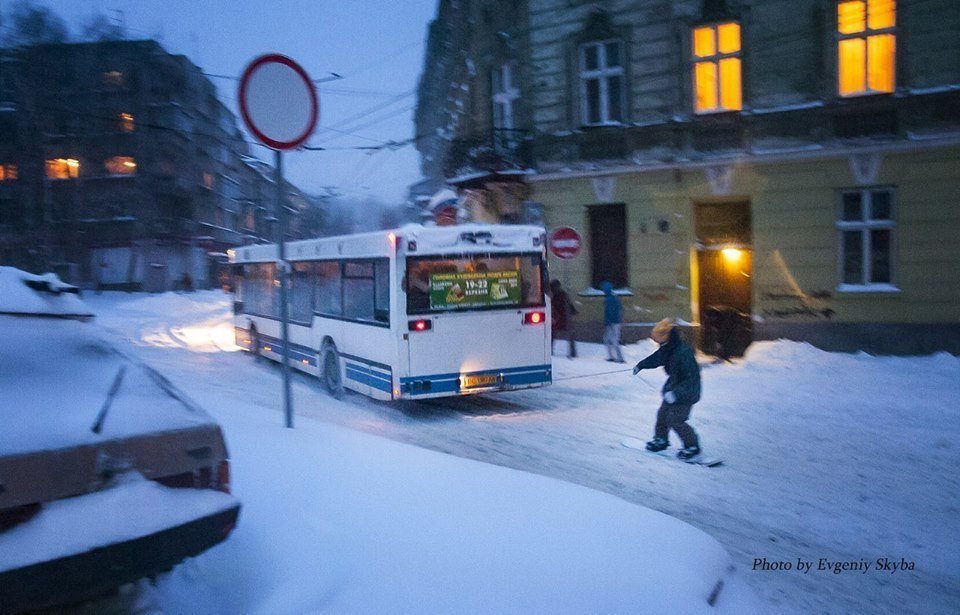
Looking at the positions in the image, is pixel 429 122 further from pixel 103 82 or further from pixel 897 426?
pixel 897 426

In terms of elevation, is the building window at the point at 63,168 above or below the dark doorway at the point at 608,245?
above

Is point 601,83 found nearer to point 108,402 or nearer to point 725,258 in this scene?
point 725,258

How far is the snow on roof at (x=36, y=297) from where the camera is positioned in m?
4.20

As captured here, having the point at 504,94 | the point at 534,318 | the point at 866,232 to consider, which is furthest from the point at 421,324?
the point at 504,94

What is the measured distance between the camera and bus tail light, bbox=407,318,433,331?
10391mm

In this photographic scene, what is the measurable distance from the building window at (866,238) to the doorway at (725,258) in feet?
6.71

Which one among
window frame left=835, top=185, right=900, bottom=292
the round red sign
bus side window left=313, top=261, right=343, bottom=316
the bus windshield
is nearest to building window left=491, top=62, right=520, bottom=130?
the round red sign

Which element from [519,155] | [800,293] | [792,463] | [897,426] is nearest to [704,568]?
[792,463]

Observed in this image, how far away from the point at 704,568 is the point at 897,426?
280 inches

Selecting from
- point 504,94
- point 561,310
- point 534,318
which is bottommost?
point 561,310

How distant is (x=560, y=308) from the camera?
1689 centimetres

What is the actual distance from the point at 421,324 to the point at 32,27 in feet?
123

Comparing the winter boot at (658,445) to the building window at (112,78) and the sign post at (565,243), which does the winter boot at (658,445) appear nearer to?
the sign post at (565,243)

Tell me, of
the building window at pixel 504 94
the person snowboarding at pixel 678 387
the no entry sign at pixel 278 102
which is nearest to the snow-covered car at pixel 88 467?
the no entry sign at pixel 278 102
